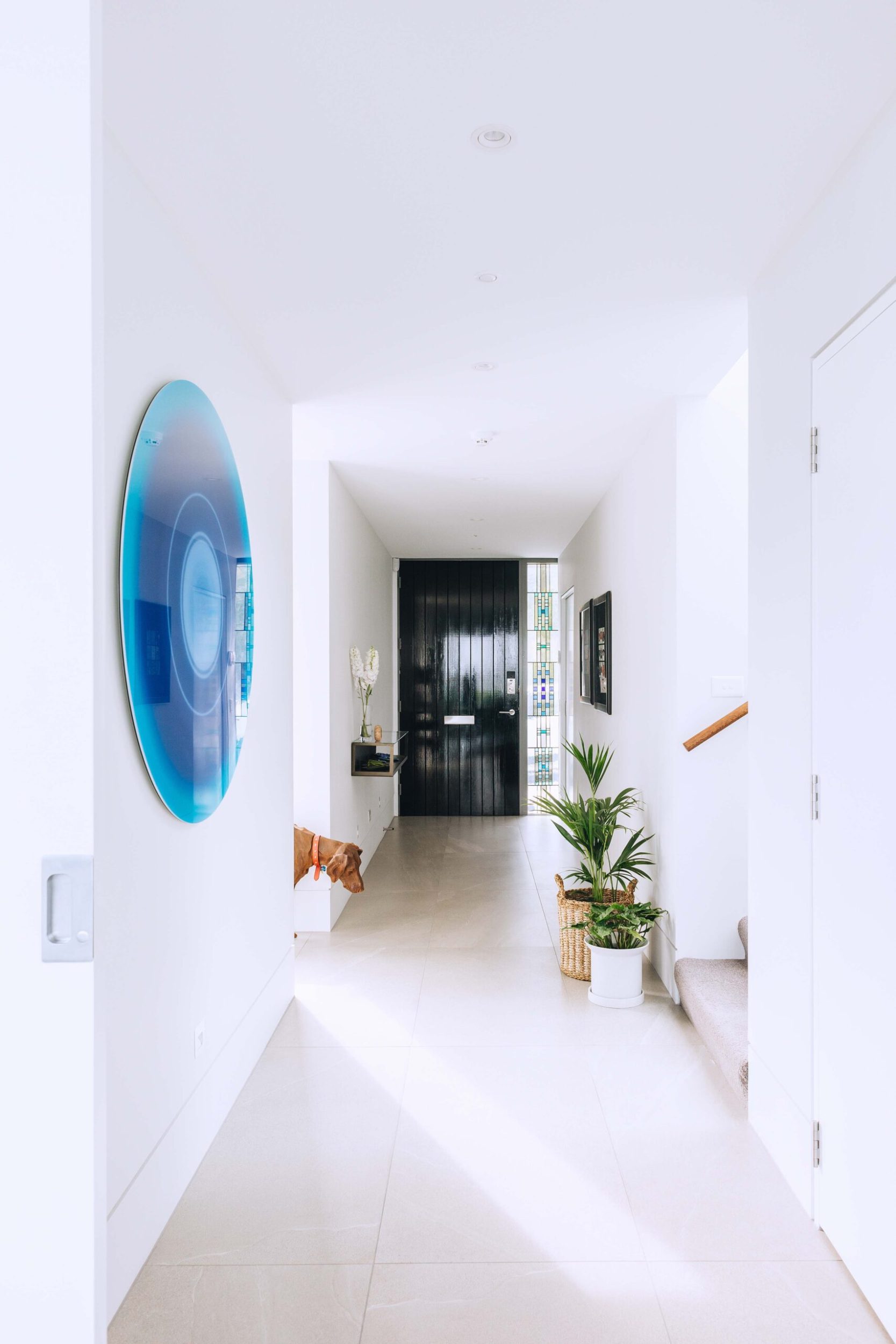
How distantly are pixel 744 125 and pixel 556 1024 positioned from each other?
2.83 meters

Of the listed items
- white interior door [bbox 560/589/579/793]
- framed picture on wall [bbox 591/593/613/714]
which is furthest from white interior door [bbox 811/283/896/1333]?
white interior door [bbox 560/589/579/793]

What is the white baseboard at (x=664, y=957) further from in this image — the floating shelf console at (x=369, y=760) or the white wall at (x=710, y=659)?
the floating shelf console at (x=369, y=760)

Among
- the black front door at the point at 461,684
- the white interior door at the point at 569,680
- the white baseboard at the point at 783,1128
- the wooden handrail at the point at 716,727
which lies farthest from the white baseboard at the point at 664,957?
the black front door at the point at 461,684

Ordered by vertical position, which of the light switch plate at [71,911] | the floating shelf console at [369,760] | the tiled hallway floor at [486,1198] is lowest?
the tiled hallway floor at [486,1198]

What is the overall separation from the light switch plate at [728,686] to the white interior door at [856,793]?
141cm

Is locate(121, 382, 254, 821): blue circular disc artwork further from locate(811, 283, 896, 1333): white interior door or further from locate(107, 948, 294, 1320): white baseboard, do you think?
locate(811, 283, 896, 1333): white interior door

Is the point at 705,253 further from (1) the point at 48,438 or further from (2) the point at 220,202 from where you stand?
(1) the point at 48,438

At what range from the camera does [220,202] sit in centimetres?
207

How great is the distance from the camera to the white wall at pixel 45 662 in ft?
3.36

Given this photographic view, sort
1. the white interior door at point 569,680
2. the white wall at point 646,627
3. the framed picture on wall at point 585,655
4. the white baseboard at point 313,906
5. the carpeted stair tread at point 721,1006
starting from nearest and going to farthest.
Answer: the carpeted stair tread at point 721,1006, the white wall at point 646,627, the white baseboard at point 313,906, the framed picture on wall at point 585,655, the white interior door at point 569,680

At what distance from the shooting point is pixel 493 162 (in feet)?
6.22

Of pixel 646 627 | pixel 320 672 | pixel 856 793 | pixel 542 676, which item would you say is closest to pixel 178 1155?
pixel 856 793

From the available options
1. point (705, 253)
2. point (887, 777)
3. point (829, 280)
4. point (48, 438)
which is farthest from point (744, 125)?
point (48, 438)

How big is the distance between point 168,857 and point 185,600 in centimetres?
63
